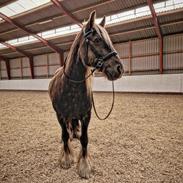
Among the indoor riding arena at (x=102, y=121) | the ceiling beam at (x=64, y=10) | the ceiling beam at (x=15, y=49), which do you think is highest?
the ceiling beam at (x=64, y=10)

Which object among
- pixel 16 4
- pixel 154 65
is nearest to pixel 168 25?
pixel 154 65

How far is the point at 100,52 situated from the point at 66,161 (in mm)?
1452

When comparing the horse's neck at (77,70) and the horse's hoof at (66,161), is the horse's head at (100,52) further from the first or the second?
the horse's hoof at (66,161)

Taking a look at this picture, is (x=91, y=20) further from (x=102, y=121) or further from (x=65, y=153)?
(x=102, y=121)

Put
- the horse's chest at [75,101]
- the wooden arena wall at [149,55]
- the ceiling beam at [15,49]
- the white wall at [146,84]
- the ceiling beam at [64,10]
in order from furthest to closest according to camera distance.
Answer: the ceiling beam at [15,49] → the wooden arena wall at [149,55] → the white wall at [146,84] → the ceiling beam at [64,10] → the horse's chest at [75,101]

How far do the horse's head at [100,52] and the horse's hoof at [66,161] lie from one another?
1.25 m

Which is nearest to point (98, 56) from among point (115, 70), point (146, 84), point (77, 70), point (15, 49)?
point (115, 70)

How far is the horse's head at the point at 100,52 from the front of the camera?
168cm

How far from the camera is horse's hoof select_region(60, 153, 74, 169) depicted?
7.41 feet

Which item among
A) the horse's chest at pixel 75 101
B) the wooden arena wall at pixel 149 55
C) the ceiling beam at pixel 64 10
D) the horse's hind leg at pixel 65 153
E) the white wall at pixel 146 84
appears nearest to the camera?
the horse's chest at pixel 75 101

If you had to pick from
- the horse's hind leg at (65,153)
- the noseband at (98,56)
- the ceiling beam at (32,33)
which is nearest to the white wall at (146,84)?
the ceiling beam at (32,33)

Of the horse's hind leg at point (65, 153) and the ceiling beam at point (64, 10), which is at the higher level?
the ceiling beam at point (64, 10)

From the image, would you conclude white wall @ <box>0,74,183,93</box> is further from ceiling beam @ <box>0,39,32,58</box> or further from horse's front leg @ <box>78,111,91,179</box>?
ceiling beam @ <box>0,39,32,58</box>

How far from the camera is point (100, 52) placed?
67.5 inches
